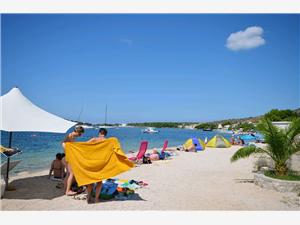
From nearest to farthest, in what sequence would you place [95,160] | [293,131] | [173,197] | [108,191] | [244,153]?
[95,160], [108,191], [173,197], [293,131], [244,153]

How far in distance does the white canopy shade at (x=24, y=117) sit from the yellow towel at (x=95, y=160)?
101cm

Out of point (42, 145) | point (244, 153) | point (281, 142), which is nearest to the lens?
point (281, 142)

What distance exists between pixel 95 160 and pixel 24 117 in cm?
194

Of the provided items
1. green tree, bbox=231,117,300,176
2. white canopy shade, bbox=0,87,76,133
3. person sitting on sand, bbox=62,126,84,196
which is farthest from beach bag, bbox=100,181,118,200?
green tree, bbox=231,117,300,176

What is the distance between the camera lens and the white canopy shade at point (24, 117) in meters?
5.81

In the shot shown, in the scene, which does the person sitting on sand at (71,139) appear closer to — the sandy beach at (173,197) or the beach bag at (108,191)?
the sandy beach at (173,197)

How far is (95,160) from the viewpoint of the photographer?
564cm

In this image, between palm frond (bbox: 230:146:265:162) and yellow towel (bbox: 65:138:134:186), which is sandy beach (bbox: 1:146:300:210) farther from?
palm frond (bbox: 230:146:265:162)

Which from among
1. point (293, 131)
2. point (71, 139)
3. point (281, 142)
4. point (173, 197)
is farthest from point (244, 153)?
point (71, 139)

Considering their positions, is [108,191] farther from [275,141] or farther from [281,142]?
[281,142]

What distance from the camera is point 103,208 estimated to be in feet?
17.0

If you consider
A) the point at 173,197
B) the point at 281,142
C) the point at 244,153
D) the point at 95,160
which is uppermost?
the point at 281,142
